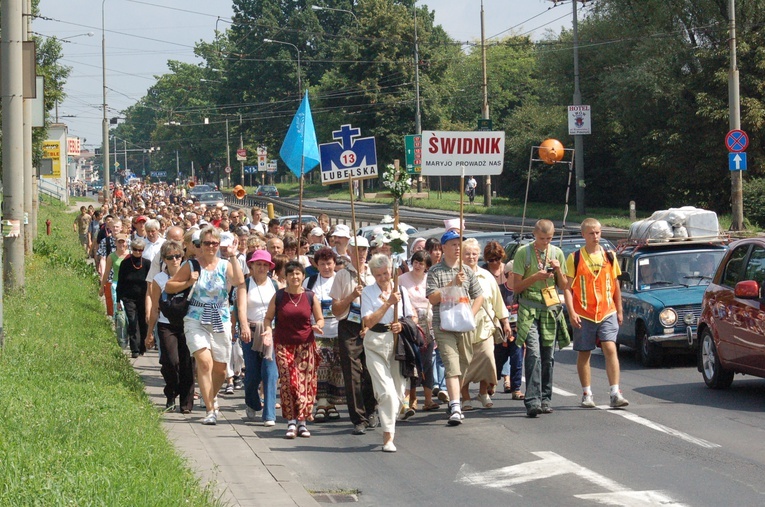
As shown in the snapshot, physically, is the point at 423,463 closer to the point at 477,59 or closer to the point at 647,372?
the point at 647,372

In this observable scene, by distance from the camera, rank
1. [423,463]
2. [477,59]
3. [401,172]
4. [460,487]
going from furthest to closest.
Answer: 1. [477,59]
2. [401,172]
3. [423,463]
4. [460,487]

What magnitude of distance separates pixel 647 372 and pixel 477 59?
11660 cm

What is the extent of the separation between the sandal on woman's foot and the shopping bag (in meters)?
1.61

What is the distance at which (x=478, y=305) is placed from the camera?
11.6 m

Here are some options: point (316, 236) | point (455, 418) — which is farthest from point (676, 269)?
point (455, 418)

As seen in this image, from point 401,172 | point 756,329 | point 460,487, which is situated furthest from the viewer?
point 401,172

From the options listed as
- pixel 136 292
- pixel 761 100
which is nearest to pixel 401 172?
pixel 136 292

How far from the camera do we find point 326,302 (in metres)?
11.9

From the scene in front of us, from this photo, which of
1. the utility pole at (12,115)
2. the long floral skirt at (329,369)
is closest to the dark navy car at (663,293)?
the long floral skirt at (329,369)

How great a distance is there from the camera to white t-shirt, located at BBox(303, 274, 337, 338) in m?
11.9

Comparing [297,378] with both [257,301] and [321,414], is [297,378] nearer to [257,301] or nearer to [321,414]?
[321,414]

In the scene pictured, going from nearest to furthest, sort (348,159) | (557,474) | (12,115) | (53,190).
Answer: (557,474) → (348,159) → (12,115) → (53,190)

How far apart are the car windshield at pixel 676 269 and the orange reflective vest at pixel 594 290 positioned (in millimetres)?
4076

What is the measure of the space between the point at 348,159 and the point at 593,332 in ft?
13.3
